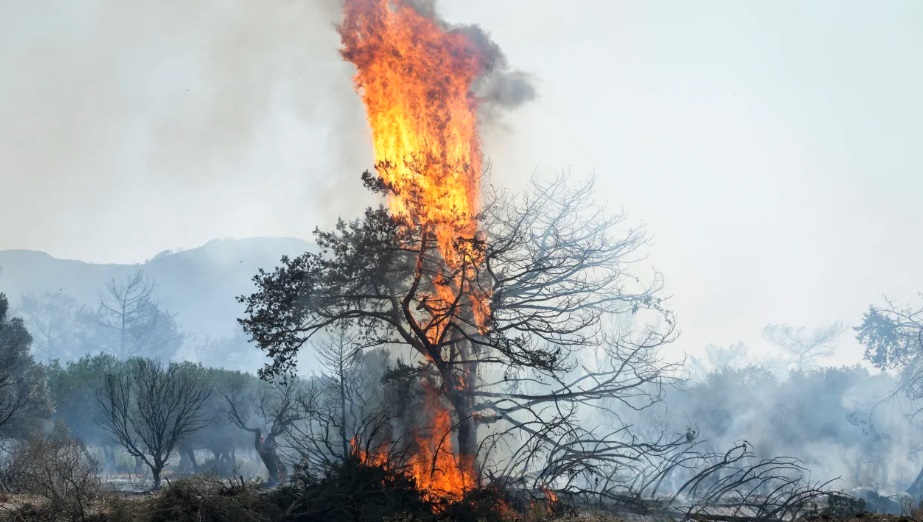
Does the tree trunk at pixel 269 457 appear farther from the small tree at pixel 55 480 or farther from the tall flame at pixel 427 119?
the tall flame at pixel 427 119

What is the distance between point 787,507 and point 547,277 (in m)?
9.78

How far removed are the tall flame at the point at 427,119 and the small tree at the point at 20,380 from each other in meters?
26.7

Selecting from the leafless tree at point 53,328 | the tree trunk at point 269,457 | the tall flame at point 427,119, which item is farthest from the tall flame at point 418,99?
the leafless tree at point 53,328

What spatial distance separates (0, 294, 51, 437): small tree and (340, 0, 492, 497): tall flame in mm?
26727

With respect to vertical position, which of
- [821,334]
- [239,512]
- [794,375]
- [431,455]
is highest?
[821,334]

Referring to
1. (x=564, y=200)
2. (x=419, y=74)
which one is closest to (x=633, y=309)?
(x=564, y=200)

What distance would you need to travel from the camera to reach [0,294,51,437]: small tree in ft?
127

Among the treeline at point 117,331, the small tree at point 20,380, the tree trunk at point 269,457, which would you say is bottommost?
the tree trunk at point 269,457

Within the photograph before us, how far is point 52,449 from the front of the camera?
Result: 24.8m

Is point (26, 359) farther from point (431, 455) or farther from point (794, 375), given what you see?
point (794, 375)

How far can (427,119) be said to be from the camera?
2120cm

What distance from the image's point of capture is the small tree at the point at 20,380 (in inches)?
1528

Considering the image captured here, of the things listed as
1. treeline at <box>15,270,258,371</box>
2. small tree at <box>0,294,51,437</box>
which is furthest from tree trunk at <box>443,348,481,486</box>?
treeline at <box>15,270,258,371</box>

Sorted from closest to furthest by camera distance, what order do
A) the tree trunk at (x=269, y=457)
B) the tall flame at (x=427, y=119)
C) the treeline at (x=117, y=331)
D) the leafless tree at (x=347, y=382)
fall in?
1. the tall flame at (x=427, y=119)
2. the leafless tree at (x=347, y=382)
3. the tree trunk at (x=269, y=457)
4. the treeline at (x=117, y=331)
